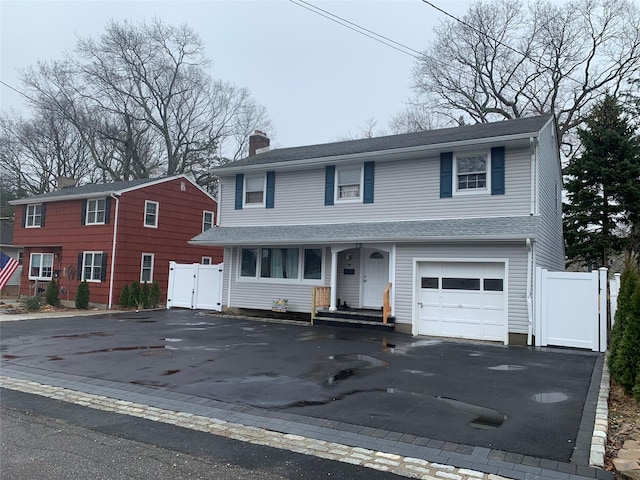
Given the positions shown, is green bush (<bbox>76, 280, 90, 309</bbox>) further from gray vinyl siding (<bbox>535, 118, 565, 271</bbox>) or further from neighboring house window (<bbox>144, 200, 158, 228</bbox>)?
gray vinyl siding (<bbox>535, 118, 565, 271</bbox>)

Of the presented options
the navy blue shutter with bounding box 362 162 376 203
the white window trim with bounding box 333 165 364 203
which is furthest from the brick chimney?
the navy blue shutter with bounding box 362 162 376 203

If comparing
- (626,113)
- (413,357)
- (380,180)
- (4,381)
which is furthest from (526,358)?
(626,113)

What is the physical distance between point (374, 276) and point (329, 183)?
11.4 feet

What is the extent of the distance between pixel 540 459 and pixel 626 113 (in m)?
24.5

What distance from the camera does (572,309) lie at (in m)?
11.2

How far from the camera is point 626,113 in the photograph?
2339 cm

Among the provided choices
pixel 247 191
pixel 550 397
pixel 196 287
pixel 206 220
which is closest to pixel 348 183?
pixel 247 191

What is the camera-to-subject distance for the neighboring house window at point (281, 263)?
16031 millimetres

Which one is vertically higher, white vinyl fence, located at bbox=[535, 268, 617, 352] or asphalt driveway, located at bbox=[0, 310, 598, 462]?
white vinyl fence, located at bbox=[535, 268, 617, 352]

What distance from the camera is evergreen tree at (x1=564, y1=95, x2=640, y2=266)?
68.1ft

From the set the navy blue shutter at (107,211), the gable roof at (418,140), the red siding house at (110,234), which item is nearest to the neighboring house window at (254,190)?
the gable roof at (418,140)

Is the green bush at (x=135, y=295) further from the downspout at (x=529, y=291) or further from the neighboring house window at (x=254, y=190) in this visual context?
the downspout at (x=529, y=291)

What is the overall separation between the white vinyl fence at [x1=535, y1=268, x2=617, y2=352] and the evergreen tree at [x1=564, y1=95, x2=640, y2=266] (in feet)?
39.0

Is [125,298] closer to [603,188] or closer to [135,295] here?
[135,295]
